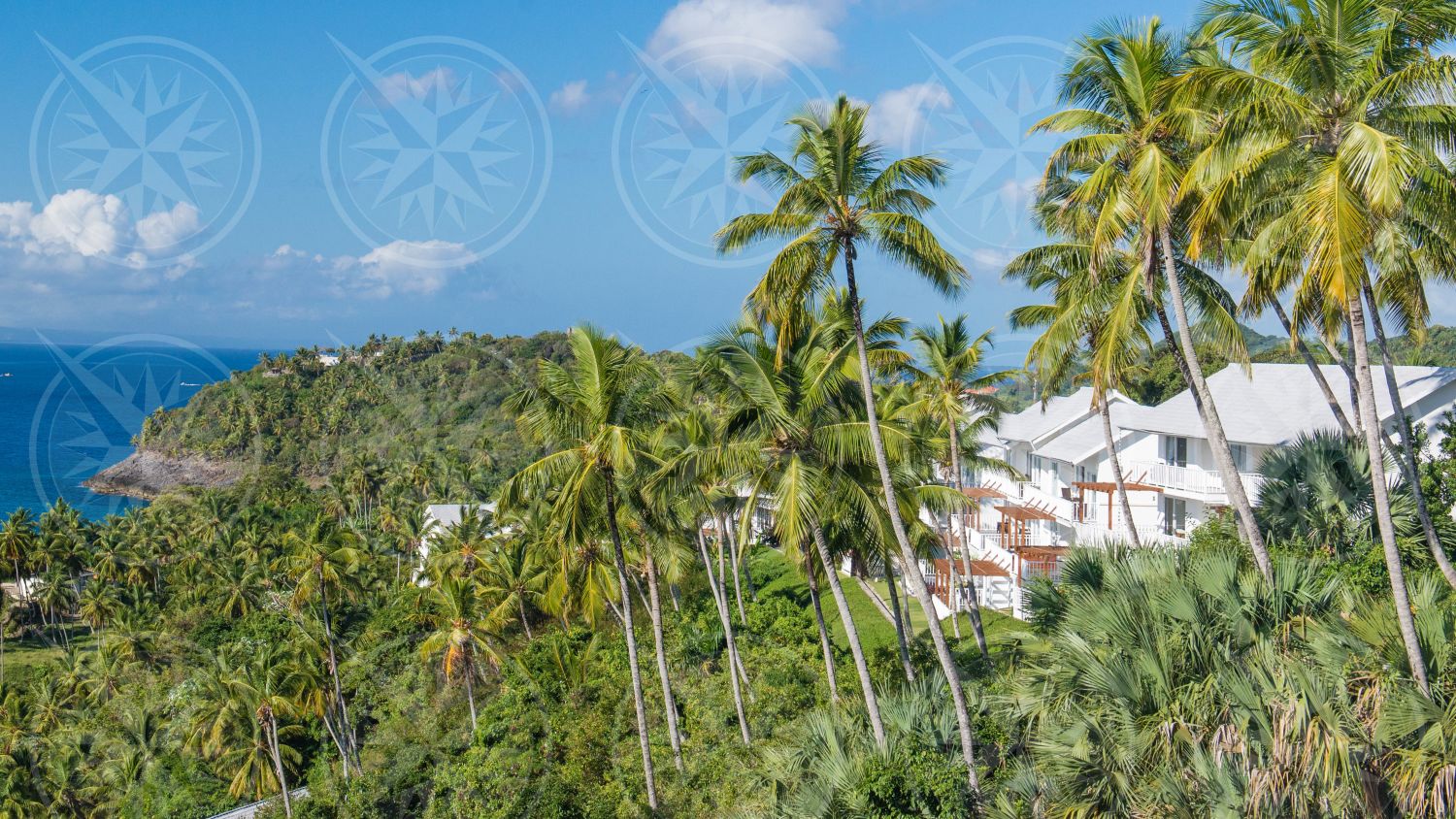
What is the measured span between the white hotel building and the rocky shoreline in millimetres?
80373

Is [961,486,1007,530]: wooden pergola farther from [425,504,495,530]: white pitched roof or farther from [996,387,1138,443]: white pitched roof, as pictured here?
[425,504,495,530]: white pitched roof

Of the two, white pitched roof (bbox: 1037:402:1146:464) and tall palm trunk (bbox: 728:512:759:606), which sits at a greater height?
white pitched roof (bbox: 1037:402:1146:464)

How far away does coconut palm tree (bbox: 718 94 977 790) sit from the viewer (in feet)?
43.6

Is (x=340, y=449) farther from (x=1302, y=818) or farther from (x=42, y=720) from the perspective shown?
(x=1302, y=818)

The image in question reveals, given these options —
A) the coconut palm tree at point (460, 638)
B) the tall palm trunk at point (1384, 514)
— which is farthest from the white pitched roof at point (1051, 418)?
the tall palm trunk at point (1384, 514)

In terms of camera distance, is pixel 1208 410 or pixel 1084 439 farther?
pixel 1084 439

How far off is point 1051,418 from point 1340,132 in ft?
101

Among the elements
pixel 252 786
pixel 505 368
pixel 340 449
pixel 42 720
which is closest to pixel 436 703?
pixel 252 786

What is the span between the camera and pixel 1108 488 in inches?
1231

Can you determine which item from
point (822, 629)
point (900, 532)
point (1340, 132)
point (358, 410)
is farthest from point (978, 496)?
point (358, 410)

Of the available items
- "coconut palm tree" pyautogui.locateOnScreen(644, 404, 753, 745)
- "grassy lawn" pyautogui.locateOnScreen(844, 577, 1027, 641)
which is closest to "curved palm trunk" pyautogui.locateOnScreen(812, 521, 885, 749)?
"coconut palm tree" pyautogui.locateOnScreen(644, 404, 753, 745)

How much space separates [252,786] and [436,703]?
6923 mm

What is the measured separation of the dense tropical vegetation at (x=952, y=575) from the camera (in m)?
9.62

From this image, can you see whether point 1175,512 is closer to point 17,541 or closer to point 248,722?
point 248,722
